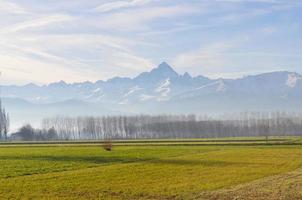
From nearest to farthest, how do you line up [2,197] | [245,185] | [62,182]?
[2,197] < [245,185] < [62,182]

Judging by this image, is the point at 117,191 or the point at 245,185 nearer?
the point at 117,191

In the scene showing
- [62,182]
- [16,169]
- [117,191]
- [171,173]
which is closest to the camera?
[117,191]

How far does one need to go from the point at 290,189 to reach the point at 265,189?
156cm

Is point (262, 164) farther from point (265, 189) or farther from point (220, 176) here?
point (265, 189)

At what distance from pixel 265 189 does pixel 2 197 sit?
16348 mm

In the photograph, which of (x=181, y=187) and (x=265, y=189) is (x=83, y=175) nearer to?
(x=181, y=187)

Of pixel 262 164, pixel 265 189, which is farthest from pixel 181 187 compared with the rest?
pixel 262 164

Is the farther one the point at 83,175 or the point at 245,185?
the point at 83,175

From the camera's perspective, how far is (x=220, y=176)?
140ft

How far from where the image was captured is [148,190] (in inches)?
1351

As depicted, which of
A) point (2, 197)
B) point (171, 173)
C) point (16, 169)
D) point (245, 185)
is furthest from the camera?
point (16, 169)

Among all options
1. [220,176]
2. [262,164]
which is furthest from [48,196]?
[262,164]

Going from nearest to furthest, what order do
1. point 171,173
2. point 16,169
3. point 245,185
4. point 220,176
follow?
point 245,185, point 220,176, point 171,173, point 16,169

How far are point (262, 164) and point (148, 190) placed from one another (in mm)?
23723
